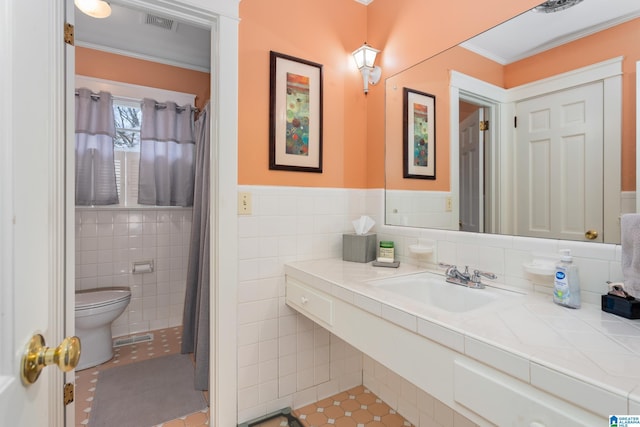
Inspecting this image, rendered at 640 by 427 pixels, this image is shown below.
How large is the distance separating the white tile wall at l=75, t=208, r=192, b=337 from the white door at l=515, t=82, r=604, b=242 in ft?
8.78

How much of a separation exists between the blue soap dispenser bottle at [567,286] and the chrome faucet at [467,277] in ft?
0.86

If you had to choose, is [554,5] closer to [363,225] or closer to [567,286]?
[567,286]

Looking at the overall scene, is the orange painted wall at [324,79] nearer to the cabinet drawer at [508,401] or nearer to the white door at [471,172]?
the white door at [471,172]

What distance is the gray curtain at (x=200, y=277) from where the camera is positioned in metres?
1.88

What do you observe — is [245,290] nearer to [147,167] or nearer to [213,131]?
[213,131]

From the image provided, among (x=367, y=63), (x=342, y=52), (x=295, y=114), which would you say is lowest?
(x=295, y=114)

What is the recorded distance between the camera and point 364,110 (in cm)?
200

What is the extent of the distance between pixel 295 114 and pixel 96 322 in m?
1.96

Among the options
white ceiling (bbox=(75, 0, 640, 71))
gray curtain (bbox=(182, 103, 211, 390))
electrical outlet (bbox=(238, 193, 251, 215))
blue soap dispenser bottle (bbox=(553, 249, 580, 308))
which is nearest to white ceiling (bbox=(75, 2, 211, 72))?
white ceiling (bbox=(75, 0, 640, 71))

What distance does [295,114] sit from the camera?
5.64 ft

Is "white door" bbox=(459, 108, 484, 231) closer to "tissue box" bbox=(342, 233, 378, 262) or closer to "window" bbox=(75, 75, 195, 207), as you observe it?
"tissue box" bbox=(342, 233, 378, 262)

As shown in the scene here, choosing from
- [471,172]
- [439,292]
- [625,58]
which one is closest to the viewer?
[625,58]

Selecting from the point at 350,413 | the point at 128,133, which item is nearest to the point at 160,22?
the point at 128,133

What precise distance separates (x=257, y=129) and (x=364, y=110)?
77cm
